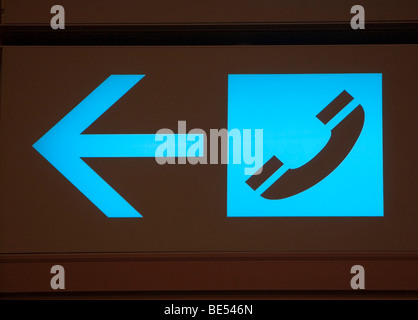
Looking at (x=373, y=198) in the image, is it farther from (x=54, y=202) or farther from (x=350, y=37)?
(x=54, y=202)

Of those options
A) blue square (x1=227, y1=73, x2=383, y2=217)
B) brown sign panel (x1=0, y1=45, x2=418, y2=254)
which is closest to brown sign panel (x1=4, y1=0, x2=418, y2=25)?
brown sign panel (x1=0, y1=45, x2=418, y2=254)

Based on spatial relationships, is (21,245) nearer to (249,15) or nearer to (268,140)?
(268,140)

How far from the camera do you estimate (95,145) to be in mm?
2656

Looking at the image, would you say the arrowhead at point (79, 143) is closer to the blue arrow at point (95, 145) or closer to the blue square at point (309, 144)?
the blue arrow at point (95, 145)

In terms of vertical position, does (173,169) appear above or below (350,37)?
below

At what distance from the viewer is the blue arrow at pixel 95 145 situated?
2639 millimetres

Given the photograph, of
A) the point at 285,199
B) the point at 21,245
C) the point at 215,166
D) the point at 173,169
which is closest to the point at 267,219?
the point at 285,199

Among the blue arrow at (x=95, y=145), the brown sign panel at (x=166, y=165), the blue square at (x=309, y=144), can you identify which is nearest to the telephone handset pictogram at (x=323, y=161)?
the blue square at (x=309, y=144)

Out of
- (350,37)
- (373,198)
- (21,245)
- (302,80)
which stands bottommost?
(21,245)

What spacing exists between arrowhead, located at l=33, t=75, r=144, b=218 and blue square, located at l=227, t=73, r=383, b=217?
0.58 metres

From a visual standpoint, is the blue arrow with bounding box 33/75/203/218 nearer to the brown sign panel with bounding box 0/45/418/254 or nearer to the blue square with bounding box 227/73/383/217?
the brown sign panel with bounding box 0/45/418/254

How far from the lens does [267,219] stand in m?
2.62

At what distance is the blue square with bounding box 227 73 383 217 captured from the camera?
2.62 m

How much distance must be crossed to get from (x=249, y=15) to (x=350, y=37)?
0.58 meters
